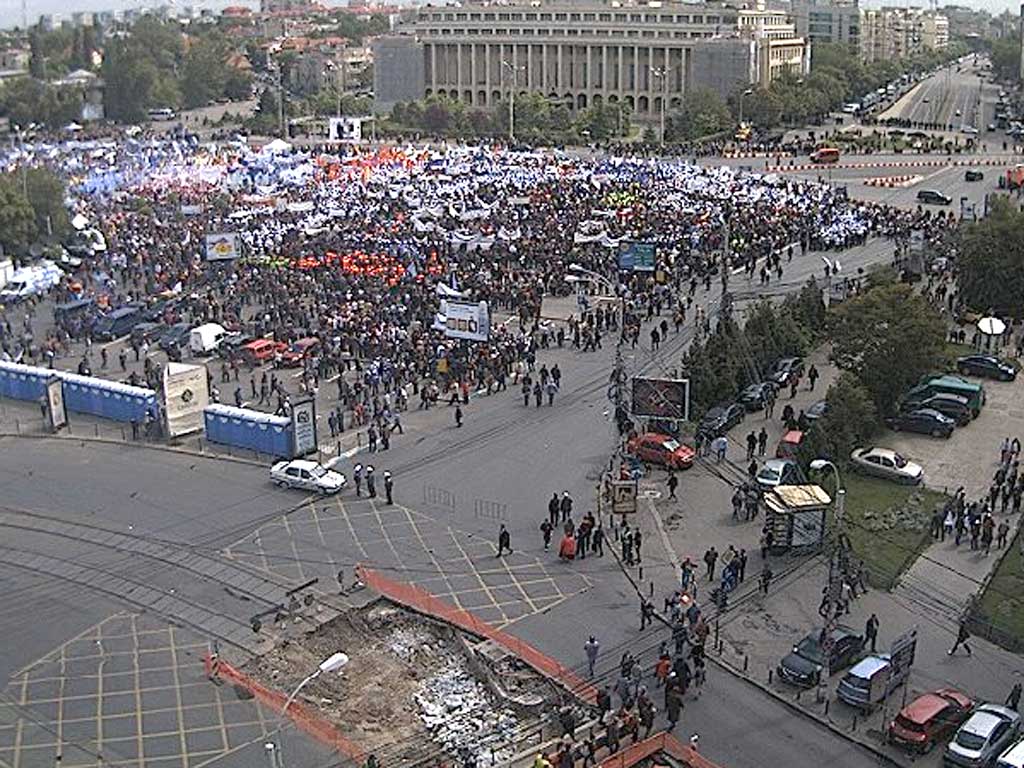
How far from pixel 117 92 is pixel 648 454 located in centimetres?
9231

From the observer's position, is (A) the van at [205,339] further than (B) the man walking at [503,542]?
Yes

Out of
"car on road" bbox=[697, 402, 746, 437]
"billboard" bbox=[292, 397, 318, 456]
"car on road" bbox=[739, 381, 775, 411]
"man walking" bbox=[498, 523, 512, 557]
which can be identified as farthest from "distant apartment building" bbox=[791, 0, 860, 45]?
"man walking" bbox=[498, 523, 512, 557]

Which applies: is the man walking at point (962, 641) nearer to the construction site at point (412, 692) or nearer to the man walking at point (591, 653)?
the man walking at point (591, 653)

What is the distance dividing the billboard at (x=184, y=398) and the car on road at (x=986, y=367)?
68.3 feet

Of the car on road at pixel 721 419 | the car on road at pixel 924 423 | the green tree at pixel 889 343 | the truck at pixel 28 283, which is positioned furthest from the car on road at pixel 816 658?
the truck at pixel 28 283

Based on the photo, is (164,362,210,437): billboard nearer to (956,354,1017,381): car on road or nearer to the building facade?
(956,354,1017,381): car on road

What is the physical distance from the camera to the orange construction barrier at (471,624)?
19.2m

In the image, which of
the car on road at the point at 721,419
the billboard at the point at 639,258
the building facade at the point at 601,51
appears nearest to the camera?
the car on road at the point at 721,419

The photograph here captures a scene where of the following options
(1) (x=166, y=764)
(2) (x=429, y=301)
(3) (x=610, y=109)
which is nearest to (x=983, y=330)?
(2) (x=429, y=301)

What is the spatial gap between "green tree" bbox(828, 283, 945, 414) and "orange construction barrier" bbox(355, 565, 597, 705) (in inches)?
553

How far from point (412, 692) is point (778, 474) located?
1081cm

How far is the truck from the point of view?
4431 cm

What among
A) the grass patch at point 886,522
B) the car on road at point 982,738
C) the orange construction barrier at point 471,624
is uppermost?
the car on road at point 982,738

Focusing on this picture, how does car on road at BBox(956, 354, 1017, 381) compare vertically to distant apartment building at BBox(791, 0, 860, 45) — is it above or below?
below
